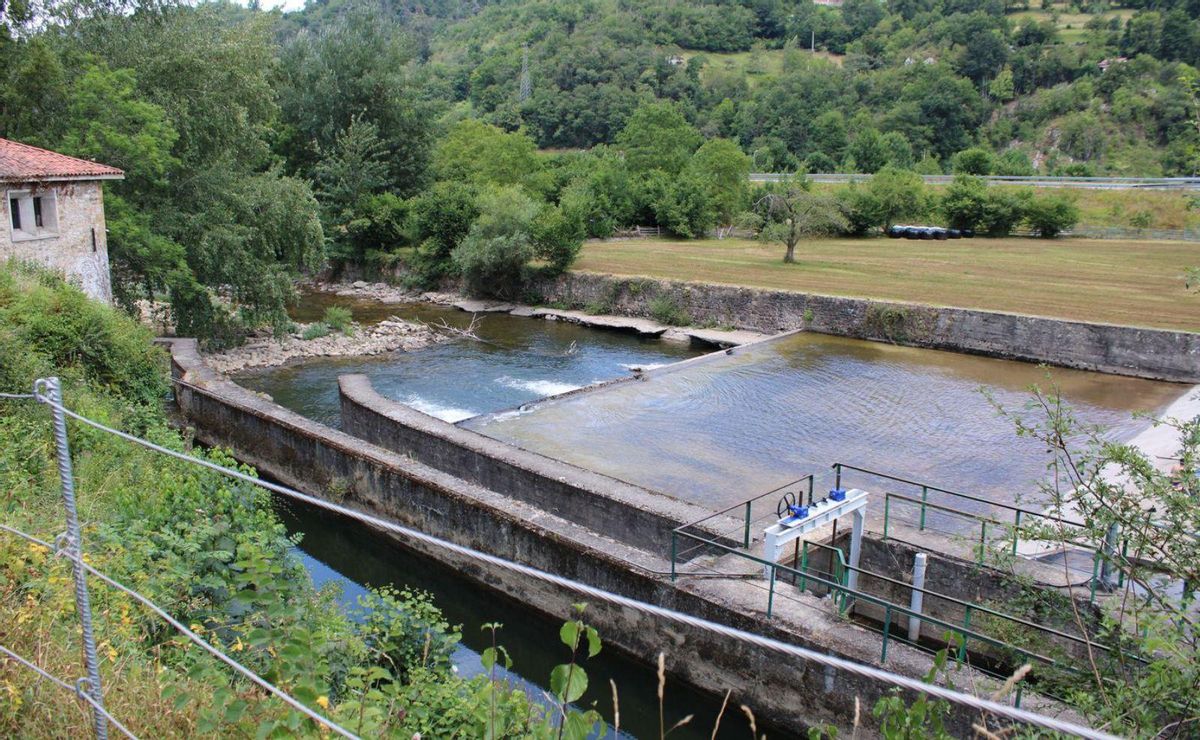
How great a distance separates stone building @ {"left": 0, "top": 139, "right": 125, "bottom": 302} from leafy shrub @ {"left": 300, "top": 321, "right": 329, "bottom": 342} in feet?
25.7

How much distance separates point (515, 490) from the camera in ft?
47.8

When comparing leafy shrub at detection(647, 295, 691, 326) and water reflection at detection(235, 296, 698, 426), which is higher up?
leafy shrub at detection(647, 295, 691, 326)

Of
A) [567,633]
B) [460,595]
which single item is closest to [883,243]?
[460,595]

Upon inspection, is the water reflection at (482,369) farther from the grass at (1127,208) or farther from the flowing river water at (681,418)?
the grass at (1127,208)

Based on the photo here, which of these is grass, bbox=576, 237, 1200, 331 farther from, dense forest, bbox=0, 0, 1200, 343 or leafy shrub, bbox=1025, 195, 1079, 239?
dense forest, bbox=0, 0, 1200, 343

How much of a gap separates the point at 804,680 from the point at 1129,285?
88.0 feet

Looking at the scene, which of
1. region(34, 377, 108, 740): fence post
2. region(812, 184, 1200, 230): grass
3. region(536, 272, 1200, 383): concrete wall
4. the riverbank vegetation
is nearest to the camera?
region(34, 377, 108, 740): fence post

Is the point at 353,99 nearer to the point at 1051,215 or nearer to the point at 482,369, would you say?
the point at 482,369

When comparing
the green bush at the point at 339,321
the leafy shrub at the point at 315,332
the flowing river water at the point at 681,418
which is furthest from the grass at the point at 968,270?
the leafy shrub at the point at 315,332

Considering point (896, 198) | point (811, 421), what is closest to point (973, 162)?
point (896, 198)

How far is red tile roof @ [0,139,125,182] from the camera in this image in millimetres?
17562

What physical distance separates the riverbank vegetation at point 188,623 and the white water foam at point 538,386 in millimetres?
11184

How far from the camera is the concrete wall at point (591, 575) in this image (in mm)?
9469

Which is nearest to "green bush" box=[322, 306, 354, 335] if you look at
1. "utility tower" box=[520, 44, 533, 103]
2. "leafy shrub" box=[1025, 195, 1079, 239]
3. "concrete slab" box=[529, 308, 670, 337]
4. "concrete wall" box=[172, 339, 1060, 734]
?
"concrete slab" box=[529, 308, 670, 337]
